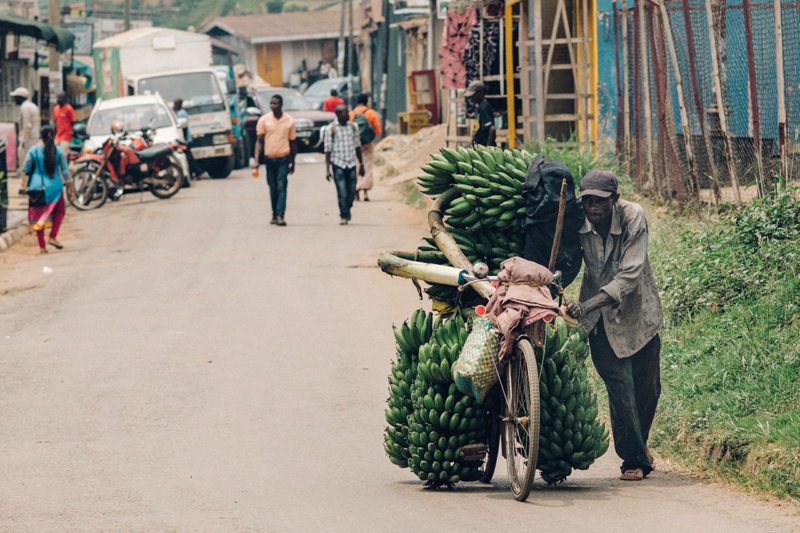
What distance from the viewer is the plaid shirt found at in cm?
1947

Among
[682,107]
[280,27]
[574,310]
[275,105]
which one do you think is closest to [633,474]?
[574,310]

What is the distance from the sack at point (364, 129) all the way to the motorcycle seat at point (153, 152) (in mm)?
3396

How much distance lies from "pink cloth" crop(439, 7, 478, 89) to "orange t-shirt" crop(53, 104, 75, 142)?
28.1 ft

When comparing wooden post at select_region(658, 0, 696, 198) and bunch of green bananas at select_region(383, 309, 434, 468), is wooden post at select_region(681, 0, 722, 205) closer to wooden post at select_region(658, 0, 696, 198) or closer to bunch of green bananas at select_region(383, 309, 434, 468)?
wooden post at select_region(658, 0, 696, 198)

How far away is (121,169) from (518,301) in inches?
721

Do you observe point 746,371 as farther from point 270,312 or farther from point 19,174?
point 19,174

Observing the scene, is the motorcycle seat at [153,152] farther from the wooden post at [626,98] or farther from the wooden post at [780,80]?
the wooden post at [780,80]

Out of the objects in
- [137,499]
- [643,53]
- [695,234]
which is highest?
[643,53]

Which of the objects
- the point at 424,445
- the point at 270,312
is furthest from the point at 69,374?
the point at 424,445

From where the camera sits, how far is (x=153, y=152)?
23.6 meters

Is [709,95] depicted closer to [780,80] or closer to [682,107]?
[682,107]

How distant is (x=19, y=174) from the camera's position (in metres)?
30.2

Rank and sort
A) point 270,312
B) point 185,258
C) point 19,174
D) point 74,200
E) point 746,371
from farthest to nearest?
point 19,174 < point 74,200 < point 185,258 < point 270,312 < point 746,371

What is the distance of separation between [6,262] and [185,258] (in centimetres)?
266
